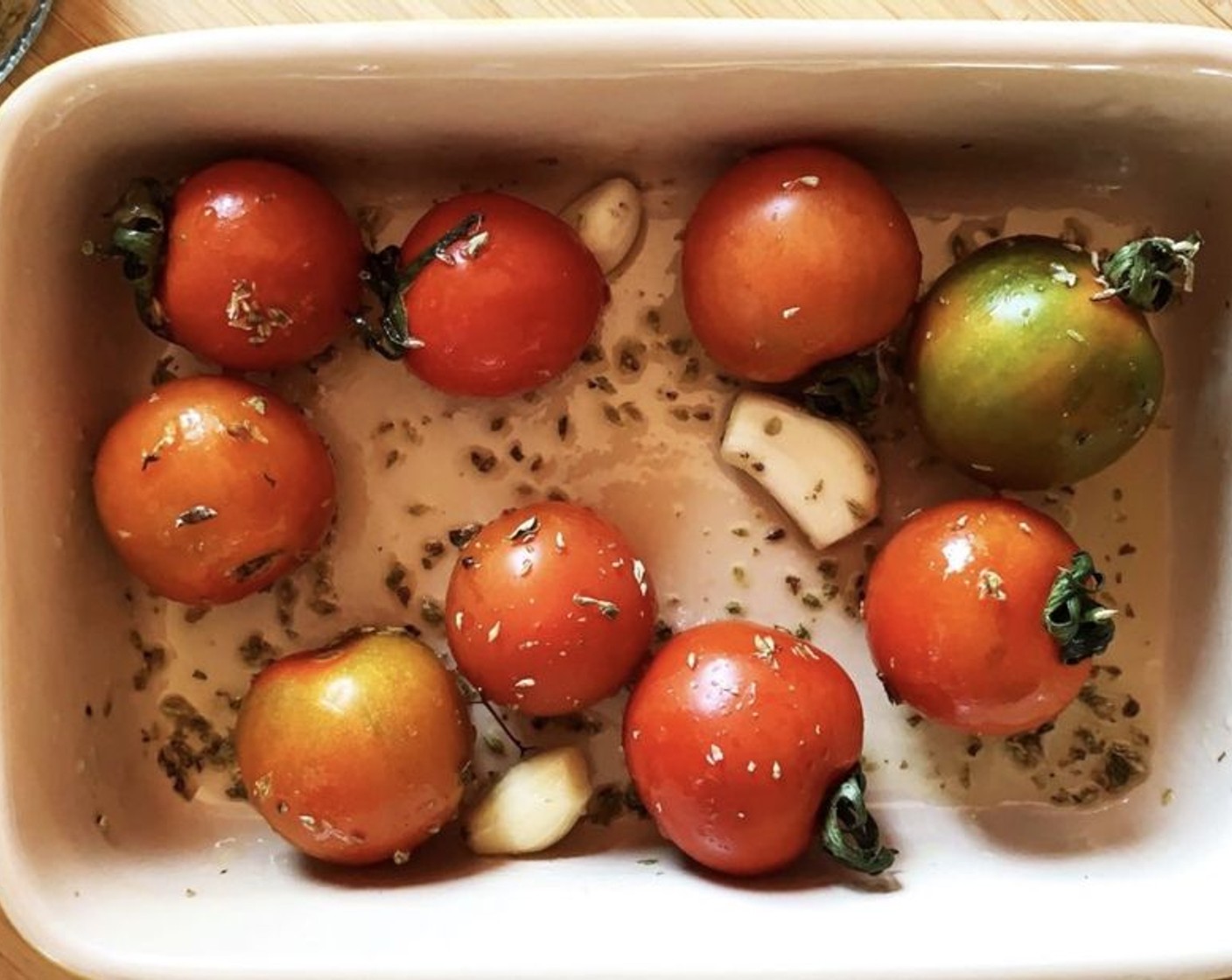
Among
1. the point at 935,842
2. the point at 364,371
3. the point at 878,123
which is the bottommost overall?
the point at 935,842

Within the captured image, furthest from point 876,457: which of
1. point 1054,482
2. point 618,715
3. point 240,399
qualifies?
point 240,399


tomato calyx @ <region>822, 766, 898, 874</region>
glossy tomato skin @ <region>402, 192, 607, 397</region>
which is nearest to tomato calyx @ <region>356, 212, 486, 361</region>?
glossy tomato skin @ <region>402, 192, 607, 397</region>

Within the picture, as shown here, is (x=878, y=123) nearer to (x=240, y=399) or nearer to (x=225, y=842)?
(x=240, y=399)

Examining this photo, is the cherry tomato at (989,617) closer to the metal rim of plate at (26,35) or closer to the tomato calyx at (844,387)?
the tomato calyx at (844,387)

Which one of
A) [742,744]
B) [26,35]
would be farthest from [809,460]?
[26,35]

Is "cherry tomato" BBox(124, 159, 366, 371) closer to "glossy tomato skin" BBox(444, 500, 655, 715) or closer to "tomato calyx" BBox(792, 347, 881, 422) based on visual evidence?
"glossy tomato skin" BBox(444, 500, 655, 715)

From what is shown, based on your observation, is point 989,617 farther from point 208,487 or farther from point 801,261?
point 208,487

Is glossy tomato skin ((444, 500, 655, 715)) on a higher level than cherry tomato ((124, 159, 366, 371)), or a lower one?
lower
